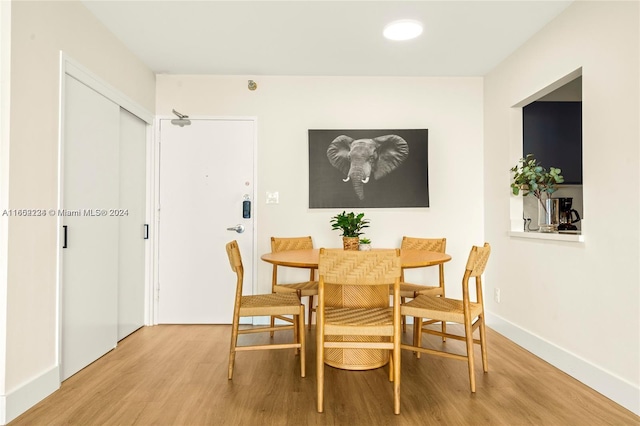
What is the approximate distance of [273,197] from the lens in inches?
147

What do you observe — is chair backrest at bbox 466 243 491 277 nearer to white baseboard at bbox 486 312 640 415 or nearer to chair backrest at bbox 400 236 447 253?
white baseboard at bbox 486 312 640 415

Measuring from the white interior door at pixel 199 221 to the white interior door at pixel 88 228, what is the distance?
0.67 m

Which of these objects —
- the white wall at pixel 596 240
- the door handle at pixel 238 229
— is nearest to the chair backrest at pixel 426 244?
the white wall at pixel 596 240

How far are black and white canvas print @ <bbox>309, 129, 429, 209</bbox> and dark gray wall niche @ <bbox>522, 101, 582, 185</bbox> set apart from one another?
3.28 feet

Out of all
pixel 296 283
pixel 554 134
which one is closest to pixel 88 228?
pixel 296 283

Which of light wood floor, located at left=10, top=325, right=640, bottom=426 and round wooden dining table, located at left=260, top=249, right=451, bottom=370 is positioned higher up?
round wooden dining table, located at left=260, top=249, right=451, bottom=370

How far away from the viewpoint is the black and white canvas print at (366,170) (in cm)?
374

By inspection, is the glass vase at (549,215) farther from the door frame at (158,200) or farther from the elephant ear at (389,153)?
the door frame at (158,200)

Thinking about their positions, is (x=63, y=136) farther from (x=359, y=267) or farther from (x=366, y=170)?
(x=366, y=170)

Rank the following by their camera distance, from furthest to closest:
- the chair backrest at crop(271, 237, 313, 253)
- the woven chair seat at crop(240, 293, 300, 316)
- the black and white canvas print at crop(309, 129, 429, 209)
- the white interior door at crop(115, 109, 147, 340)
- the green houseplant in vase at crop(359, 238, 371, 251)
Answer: the black and white canvas print at crop(309, 129, 429, 209) → the chair backrest at crop(271, 237, 313, 253) → the white interior door at crop(115, 109, 147, 340) → the green houseplant in vase at crop(359, 238, 371, 251) → the woven chair seat at crop(240, 293, 300, 316)

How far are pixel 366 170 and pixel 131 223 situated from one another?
2.30m

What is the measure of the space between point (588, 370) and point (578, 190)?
2.31 meters

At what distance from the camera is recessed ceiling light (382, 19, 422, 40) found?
8.96ft

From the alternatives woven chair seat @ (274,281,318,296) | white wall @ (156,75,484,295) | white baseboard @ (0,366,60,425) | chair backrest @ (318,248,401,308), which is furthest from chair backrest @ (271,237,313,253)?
white baseboard @ (0,366,60,425)
